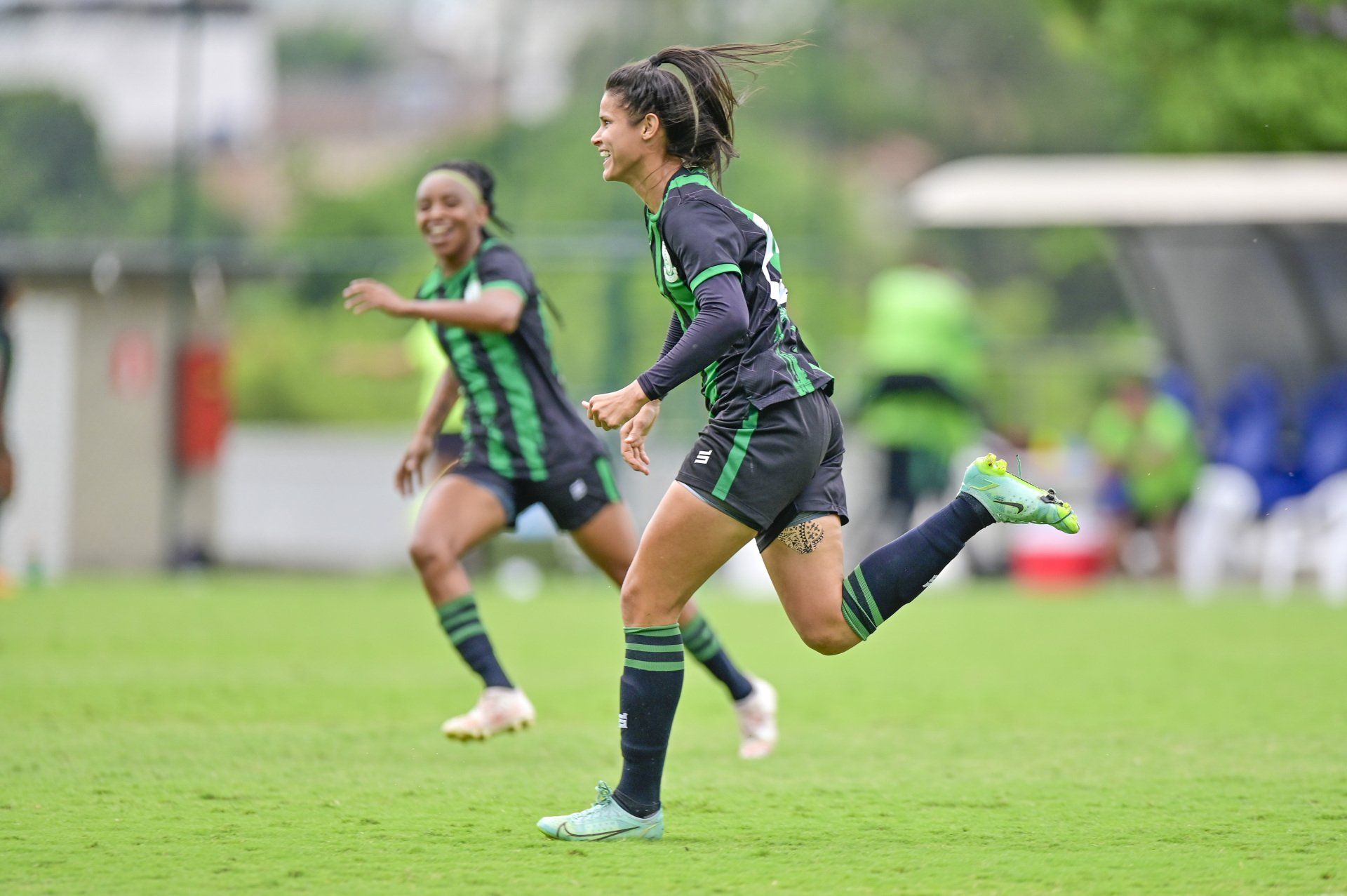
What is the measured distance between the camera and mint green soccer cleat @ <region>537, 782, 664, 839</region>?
16.0 feet

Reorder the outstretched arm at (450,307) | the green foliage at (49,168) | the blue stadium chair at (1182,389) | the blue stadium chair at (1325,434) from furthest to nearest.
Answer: the green foliage at (49,168)
the blue stadium chair at (1182,389)
the blue stadium chair at (1325,434)
the outstretched arm at (450,307)

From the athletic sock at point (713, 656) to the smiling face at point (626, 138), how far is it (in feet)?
6.71

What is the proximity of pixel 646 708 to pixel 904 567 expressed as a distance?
0.86 metres

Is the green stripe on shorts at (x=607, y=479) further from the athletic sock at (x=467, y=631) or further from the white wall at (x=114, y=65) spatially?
the white wall at (x=114, y=65)

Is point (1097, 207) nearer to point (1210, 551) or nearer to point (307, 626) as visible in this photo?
point (1210, 551)

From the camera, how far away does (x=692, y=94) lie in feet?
16.5


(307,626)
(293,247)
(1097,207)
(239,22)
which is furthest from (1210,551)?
(239,22)

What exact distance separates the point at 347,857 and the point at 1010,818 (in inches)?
75.5

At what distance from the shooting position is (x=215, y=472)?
17.4 metres

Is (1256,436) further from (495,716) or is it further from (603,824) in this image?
(603,824)

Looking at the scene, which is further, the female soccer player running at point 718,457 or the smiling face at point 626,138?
the smiling face at point 626,138

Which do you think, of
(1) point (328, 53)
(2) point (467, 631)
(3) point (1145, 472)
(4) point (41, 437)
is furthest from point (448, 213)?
(1) point (328, 53)

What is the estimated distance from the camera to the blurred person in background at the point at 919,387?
15.4 meters

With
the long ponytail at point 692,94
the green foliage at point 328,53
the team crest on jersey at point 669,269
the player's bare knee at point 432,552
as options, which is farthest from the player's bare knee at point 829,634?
the green foliage at point 328,53
